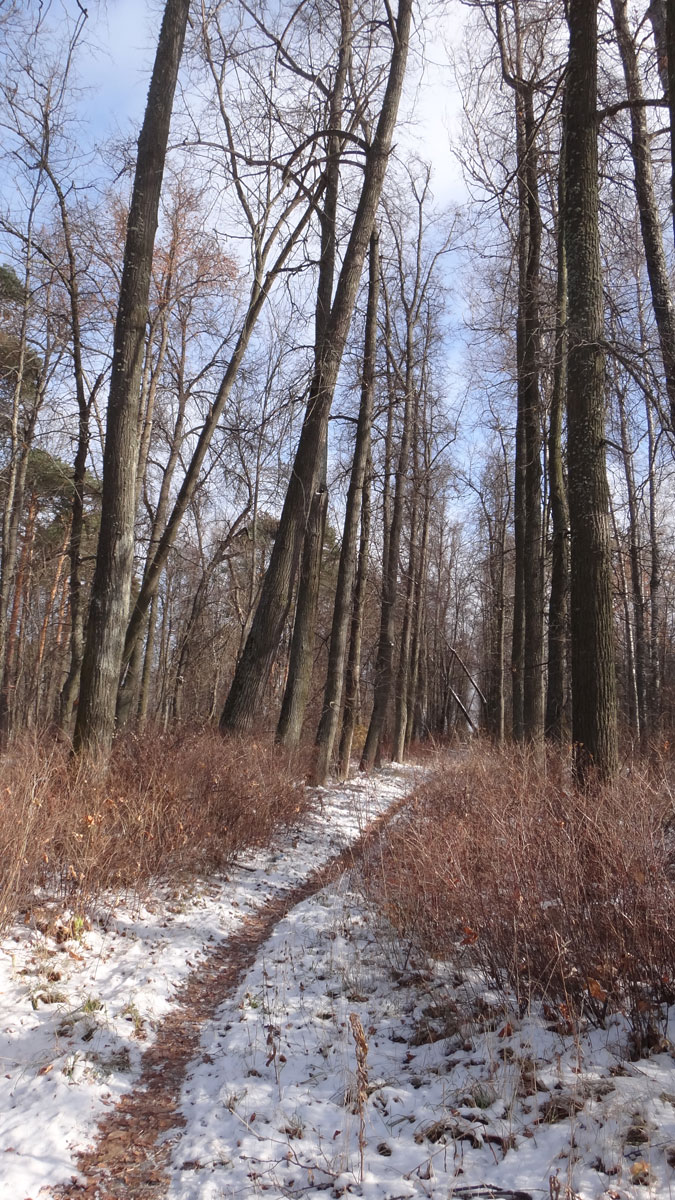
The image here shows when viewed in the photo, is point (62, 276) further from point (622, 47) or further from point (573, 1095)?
point (573, 1095)

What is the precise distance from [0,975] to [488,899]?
8.69ft

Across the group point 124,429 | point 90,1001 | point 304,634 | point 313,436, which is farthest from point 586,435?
point 90,1001

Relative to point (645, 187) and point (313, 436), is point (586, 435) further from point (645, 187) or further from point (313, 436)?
point (313, 436)

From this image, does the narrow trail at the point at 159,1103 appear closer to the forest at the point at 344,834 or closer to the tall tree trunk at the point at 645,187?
the forest at the point at 344,834

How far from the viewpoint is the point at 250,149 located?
10.5 meters

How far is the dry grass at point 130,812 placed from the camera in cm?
447

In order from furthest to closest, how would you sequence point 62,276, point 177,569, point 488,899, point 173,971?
1. point 177,569
2. point 62,276
3. point 173,971
4. point 488,899

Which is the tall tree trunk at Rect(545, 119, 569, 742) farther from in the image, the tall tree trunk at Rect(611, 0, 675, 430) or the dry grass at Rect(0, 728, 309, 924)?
the dry grass at Rect(0, 728, 309, 924)

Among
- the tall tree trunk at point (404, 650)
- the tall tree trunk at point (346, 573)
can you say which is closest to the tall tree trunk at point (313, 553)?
the tall tree trunk at point (346, 573)

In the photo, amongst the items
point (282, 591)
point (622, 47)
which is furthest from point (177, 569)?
point (622, 47)

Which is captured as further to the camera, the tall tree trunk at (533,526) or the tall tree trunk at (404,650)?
the tall tree trunk at (404,650)

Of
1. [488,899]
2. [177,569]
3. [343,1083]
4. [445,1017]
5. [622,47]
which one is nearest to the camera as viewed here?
[343,1083]

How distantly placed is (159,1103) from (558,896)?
7.15ft

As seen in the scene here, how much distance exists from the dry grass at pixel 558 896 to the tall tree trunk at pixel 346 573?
214 inches
